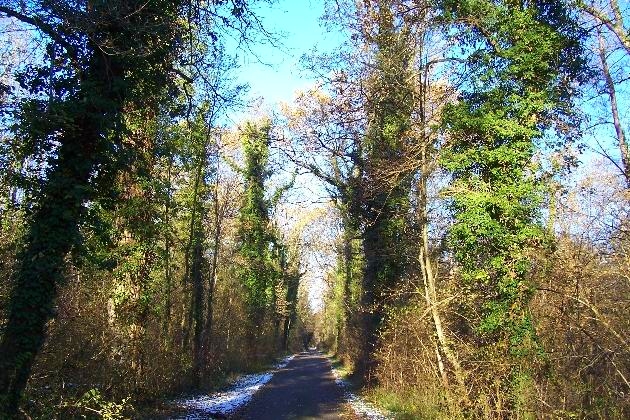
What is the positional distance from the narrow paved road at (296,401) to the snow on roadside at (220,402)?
14.0 inches

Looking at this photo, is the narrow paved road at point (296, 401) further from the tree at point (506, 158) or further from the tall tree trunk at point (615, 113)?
the tall tree trunk at point (615, 113)

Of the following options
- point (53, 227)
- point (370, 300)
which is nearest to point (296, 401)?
point (370, 300)

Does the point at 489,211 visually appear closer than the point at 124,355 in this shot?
Yes

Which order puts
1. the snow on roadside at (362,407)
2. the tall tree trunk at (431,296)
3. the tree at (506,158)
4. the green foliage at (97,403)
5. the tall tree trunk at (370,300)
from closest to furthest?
the green foliage at (97,403) < the tree at (506,158) < the tall tree trunk at (431,296) < the snow on roadside at (362,407) < the tall tree trunk at (370,300)

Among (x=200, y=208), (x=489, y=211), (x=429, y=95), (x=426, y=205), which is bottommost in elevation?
(x=489, y=211)

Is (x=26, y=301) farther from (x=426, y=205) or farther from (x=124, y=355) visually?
(x=426, y=205)

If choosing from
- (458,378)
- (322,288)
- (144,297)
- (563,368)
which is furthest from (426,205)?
(322,288)

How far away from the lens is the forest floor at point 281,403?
1322 centimetres

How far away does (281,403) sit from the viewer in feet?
51.5

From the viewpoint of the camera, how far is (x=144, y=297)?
13414 millimetres

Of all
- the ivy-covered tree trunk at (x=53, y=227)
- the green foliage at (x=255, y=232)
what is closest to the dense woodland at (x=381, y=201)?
the ivy-covered tree trunk at (x=53, y=227)

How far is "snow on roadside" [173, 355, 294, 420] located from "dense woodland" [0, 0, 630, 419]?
3.30 ft

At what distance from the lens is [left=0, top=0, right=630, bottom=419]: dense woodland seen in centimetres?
772

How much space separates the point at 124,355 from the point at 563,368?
9937 millimetres
